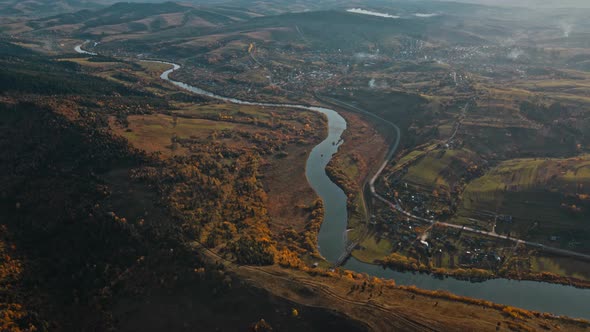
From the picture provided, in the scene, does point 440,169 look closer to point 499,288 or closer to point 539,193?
point 539,193

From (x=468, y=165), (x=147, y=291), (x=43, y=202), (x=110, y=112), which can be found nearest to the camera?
(x=147, y=291)

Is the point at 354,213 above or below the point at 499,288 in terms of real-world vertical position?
above

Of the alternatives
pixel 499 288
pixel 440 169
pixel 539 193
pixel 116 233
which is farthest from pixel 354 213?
pixel 116 233

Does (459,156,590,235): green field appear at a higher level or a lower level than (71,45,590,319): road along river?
higher

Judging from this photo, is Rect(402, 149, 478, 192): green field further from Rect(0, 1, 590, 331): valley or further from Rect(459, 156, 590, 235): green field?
Rect(459, 156, 590, 235): green field

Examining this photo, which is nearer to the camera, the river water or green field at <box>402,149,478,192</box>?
the river water

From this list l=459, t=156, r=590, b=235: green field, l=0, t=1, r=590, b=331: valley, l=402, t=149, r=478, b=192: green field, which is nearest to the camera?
l=0, t=1, r=590, b=331: valley

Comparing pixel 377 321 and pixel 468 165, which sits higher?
pixel 468 165

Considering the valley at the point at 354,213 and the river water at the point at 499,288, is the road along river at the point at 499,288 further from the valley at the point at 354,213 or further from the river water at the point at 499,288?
the valley at the point at 354,213

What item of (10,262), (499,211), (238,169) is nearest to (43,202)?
(10,262)

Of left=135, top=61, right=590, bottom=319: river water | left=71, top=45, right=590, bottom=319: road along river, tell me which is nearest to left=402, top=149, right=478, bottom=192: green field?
left=135, top=61, right=590, bottom=319: river water

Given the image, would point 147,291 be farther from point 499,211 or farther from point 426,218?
point 499,211
